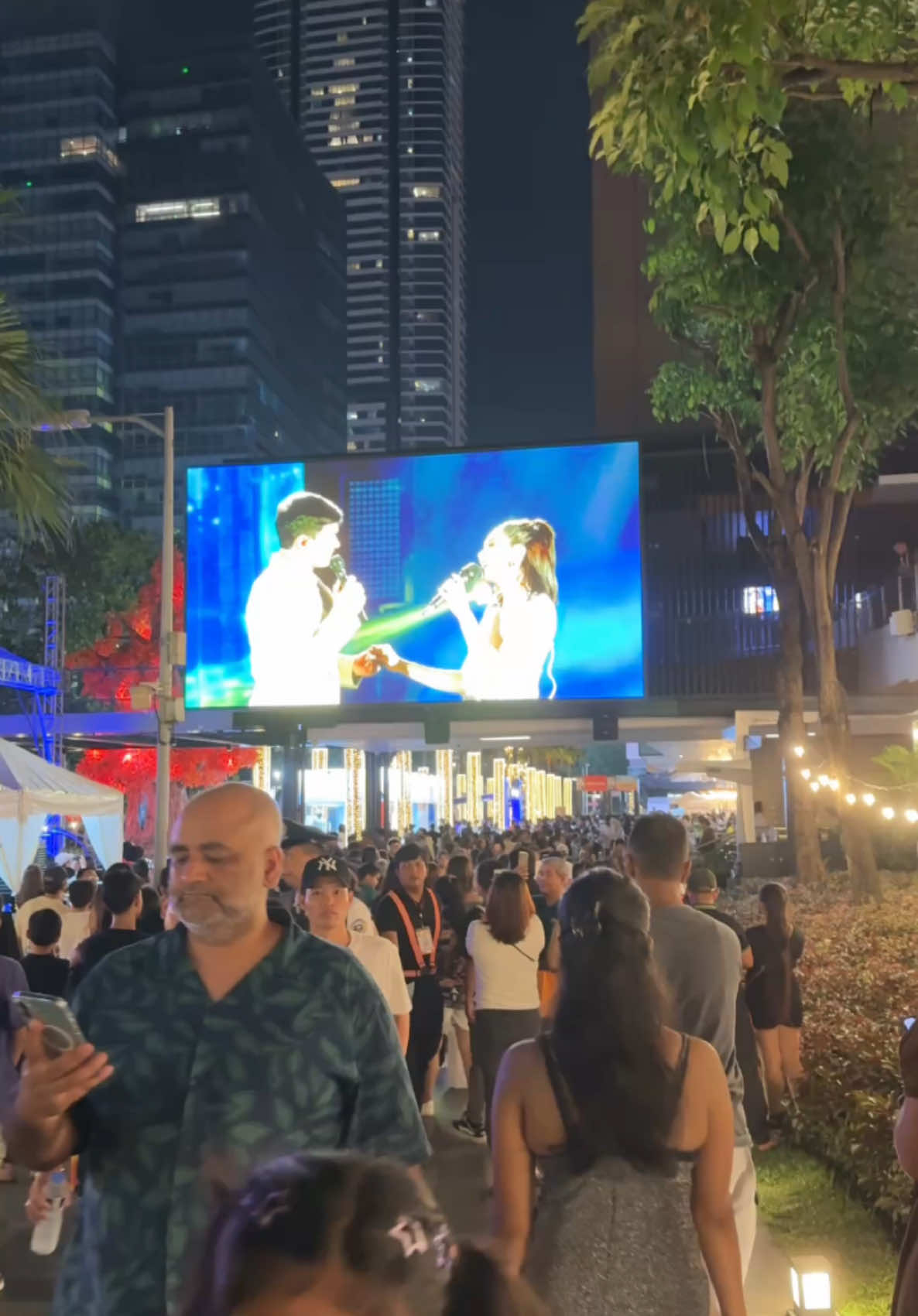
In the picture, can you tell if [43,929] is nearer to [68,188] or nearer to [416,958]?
[416,958]

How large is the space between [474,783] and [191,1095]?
56.2 m

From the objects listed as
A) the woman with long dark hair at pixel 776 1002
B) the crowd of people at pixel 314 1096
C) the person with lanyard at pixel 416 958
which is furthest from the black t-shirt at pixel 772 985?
the crowd of people at pixel 314 1096

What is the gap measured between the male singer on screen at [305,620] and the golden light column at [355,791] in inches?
454

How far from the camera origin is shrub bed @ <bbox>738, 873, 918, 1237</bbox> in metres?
A: 6.58

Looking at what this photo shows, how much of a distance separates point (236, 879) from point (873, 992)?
25.0 ft

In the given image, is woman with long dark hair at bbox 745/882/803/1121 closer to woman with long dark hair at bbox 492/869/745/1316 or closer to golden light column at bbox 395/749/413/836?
woman with long dark hair at bbox 492/869/745/1316

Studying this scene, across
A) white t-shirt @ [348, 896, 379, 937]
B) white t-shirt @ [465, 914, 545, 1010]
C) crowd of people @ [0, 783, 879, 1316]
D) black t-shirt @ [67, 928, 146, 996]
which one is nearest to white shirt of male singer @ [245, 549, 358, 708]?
white t-shirt @ [465, 914, 545, 1010]

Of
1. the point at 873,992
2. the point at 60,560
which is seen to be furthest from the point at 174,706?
the point at 60,560

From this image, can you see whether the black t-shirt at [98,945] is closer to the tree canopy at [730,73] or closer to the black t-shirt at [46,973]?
the black t-shirt at [46,973]

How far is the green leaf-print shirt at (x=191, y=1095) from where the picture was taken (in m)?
2.57

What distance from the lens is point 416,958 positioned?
9.62 meters

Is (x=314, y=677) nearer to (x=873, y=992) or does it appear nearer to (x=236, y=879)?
(x=873, y=992)

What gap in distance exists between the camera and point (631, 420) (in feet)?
101

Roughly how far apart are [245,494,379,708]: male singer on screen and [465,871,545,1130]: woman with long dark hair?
18.8 meters
